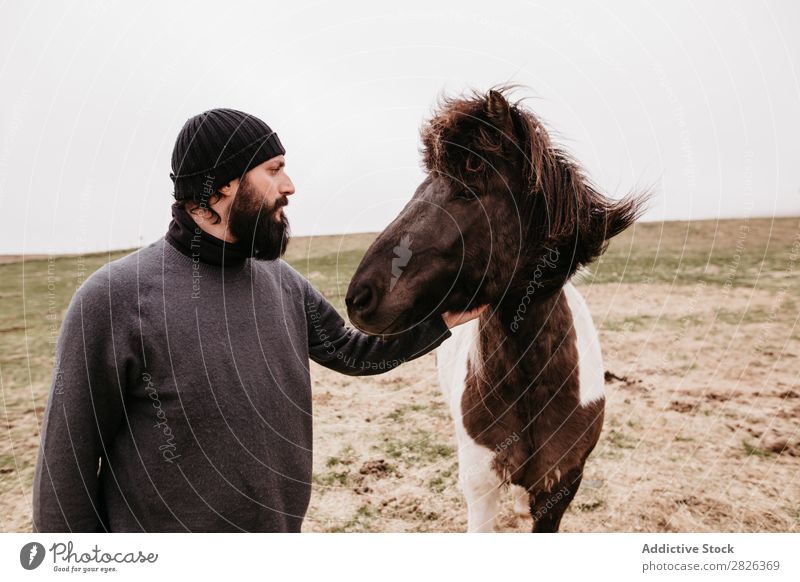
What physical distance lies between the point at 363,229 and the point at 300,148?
0.53 m

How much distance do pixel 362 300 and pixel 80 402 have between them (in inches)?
37.4

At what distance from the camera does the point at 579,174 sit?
1.98m

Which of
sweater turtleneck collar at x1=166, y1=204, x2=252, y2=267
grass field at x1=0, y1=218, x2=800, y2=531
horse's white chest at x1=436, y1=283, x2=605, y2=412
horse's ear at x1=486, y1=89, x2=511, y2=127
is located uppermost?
horse's ear at x1=486, y1=89, x2=511, y2=127

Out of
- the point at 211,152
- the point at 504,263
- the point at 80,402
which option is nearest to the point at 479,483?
the point at 504,263

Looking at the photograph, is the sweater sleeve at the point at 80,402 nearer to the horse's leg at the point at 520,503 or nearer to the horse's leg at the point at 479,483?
the horse's leg at the point at 479,483

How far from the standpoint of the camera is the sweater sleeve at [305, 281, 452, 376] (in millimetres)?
2160

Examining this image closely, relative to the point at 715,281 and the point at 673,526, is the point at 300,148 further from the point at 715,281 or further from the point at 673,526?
the point at 715,281

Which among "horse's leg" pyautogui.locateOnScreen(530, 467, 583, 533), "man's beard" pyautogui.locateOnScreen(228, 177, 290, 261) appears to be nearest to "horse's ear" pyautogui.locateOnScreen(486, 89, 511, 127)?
"man's beard" pyautogui.locateOnScreen(228, 177, 290, 261)

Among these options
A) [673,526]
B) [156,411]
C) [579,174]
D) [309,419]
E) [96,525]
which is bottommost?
[673,526]

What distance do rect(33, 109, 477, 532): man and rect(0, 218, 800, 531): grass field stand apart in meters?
1.24

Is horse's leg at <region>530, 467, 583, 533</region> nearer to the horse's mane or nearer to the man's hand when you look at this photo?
the man's hand

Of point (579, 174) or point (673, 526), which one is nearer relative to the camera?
point (579, 174)

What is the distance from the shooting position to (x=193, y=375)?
1.68 m

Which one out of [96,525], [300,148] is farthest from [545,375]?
[96,525]
